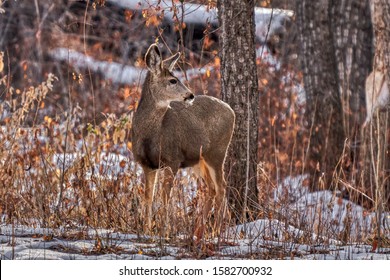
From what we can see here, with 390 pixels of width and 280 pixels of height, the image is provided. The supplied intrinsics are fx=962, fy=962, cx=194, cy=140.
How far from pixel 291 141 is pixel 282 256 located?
7.67 m

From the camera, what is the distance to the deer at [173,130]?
894 cm

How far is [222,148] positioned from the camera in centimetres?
945

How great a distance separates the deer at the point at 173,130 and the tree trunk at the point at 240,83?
16cm

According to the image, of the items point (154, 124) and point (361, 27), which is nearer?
point (154, 124)

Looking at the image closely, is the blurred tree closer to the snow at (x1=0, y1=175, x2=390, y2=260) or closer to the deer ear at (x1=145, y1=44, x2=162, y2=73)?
the deer ear at (x1=145, y1=44, x2=162, y2=73)

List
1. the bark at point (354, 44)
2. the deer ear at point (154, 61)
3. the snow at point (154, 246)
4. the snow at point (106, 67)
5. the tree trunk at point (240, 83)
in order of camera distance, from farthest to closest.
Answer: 1. the snow at point (106, 67)
2. the bark at point (354, 44)
3. the tree trunk at point (240, 83)
4. the deer ear at point (154, 61)
5. the snow at point (154, 246)

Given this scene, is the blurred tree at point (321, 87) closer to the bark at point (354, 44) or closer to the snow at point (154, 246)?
the bark at point (354, 44)

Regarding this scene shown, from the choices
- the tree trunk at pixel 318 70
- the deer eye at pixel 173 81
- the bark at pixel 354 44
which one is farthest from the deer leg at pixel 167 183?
the bark at pixel 354 44

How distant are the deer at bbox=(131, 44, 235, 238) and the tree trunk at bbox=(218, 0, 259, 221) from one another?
159 mm

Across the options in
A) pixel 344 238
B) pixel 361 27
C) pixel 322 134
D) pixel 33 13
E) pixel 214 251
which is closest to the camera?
pixel 214 251

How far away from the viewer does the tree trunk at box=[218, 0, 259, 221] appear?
9.37 meters
